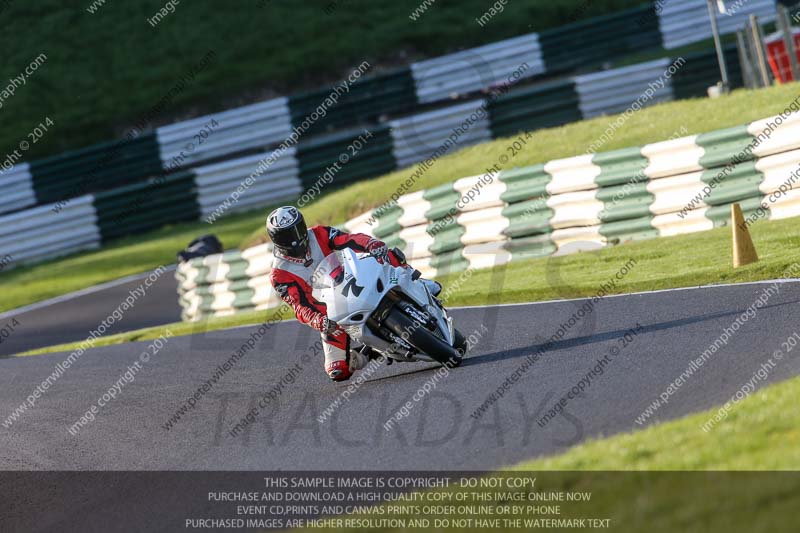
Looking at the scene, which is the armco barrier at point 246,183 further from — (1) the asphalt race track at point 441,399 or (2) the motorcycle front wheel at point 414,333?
(2) the motorcycle front wheel at point 414,333

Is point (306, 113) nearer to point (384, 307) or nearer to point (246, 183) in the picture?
point (246, 183)

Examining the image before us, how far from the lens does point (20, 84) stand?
105 feet

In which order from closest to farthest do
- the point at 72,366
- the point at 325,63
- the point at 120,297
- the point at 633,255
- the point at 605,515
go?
the point at 605,515 < the point at 633,255 < the point at 72,366 < the point at 120,297 < the point at 325,63

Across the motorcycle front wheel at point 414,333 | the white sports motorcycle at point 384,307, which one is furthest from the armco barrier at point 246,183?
the motorcycle front wheel at point 414,333

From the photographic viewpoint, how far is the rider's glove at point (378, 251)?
8938mm

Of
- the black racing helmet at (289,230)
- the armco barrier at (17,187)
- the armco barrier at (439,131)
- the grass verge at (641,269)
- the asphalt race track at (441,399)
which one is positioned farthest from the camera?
the armco barrier at (17,187)

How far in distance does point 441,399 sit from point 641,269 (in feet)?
15.7

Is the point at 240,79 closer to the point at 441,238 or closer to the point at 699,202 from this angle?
the point at 441,238

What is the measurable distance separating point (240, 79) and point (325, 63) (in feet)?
8.10

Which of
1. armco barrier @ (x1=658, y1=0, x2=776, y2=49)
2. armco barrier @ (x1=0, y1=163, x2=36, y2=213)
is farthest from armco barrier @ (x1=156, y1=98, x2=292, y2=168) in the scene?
armco barrier @ (x1=658, y1=0, x2=776, y2=49)

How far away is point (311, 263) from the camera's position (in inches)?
370

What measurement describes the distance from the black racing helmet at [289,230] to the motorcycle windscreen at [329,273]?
0.76ft

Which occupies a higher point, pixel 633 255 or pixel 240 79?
pixel 240 79

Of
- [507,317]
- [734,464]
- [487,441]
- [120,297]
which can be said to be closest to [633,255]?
[507,317]
